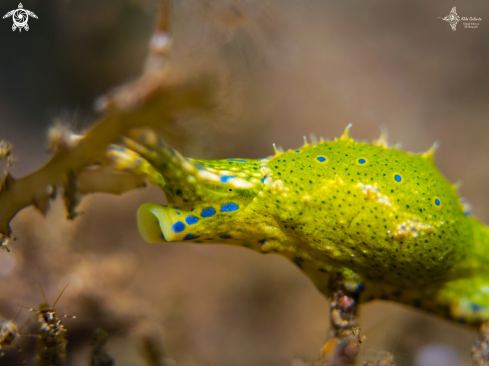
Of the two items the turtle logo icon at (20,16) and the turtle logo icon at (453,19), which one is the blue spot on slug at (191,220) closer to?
the turtle logo icon at (20,16)

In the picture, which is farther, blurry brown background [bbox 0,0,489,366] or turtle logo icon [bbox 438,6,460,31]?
turtle logo icon [bbox 438,6,460,31]

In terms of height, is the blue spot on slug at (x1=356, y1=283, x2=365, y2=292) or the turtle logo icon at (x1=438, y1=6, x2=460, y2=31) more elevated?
the turtle logo icon at (x1=438, y1=6, x2=460, y2=31)

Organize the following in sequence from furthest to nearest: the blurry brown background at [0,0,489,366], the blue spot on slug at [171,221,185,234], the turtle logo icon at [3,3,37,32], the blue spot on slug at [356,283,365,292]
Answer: the turtle logo icon at [3,3,37,32] → the blurry brown background at [0,0,489,366] → the blue spot on slug at [356,283,365,292] → the blue spot on slug at [171,221,185,234]

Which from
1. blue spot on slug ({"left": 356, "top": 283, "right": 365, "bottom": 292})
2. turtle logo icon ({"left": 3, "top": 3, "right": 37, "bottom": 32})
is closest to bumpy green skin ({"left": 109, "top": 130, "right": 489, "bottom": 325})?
blue spot on slug ({"left": 356, "top": 283, "right": 365, "bottom": 292})

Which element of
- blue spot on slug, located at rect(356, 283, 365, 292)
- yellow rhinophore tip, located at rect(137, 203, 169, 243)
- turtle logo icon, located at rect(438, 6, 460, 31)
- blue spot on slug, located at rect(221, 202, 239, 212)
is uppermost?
turtle logo icon, located at rect(438, 6, 460, 31)

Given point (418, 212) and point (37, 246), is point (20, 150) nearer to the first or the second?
point (37, 246)

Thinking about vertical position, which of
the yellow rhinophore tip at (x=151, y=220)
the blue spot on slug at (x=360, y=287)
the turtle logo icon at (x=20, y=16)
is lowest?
the blue spot on slug at (x=360, y=287)

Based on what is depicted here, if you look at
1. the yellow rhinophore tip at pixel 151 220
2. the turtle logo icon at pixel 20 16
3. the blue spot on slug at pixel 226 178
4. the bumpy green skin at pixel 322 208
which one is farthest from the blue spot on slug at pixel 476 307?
the turtle logo icon at pixel 20 16

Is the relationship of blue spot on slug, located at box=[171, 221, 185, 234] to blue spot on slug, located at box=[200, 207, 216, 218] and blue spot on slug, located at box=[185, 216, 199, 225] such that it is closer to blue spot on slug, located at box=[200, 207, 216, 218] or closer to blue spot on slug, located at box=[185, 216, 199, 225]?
blue spot on slug, located at box=[185, 216, 199, 225]
